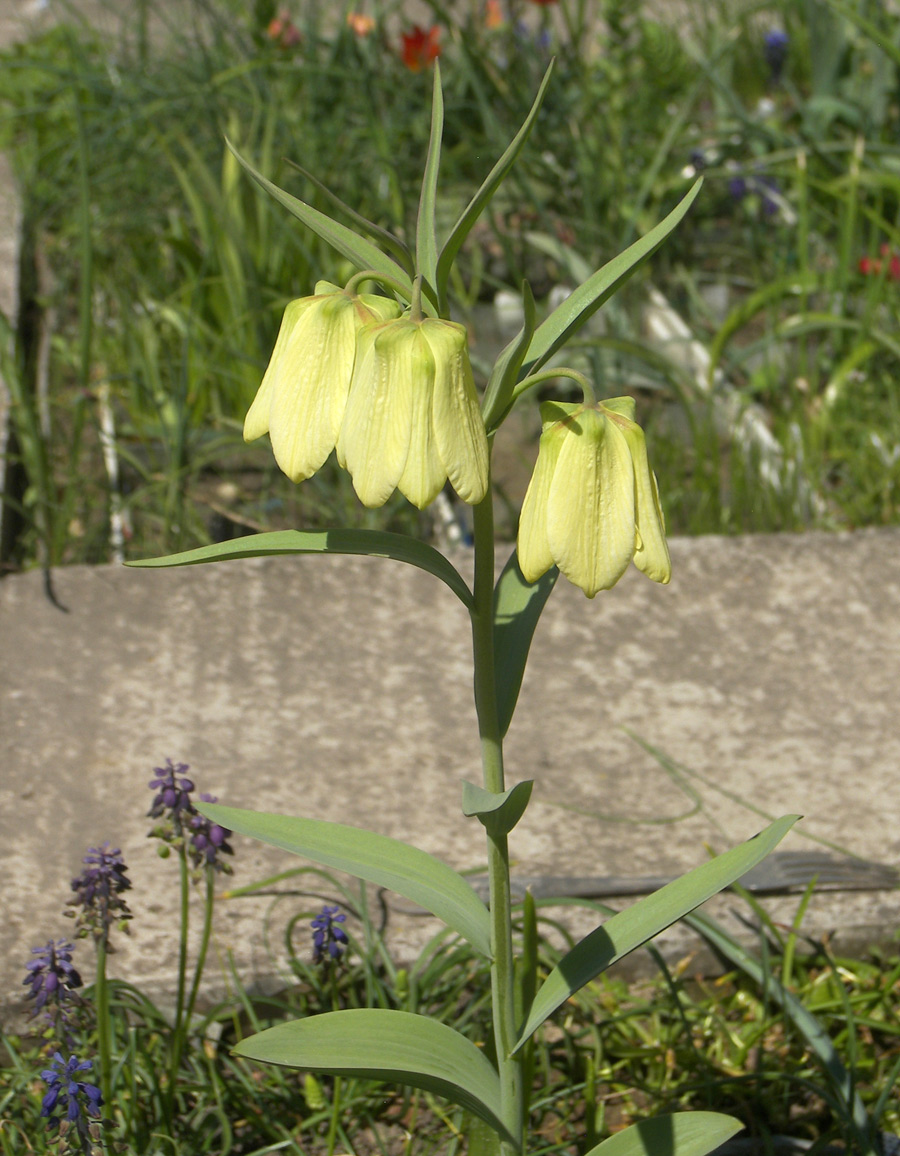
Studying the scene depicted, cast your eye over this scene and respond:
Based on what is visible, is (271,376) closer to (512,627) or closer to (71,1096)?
(512,627)

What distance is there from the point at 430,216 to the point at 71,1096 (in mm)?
833

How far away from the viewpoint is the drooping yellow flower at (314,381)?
865mm

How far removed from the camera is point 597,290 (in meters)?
0.95

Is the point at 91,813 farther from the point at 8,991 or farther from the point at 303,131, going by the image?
the point at 303,131

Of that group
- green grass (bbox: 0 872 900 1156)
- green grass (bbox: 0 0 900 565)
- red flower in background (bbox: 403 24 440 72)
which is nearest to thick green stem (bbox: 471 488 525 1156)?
green grass (bbox: 0 872 900 1156)

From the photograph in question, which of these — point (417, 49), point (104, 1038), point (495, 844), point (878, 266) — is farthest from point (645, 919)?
point (417, 49)

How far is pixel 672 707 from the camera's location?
2033 mm

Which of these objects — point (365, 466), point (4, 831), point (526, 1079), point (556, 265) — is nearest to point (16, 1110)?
point (4, 831)

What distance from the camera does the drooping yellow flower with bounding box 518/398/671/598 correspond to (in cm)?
87

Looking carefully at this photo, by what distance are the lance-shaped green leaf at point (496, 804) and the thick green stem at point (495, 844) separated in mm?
24

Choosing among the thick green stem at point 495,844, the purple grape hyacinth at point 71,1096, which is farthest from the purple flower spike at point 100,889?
the thick green stem at point 495,844

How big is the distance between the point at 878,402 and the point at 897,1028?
5.56 ft

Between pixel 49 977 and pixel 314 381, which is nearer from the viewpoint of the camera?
pixel 314 381

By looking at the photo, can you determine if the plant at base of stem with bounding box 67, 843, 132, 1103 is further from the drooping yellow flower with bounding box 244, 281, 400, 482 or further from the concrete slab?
the drooping yellow flower with bounding box 244, 281, 400, 482
